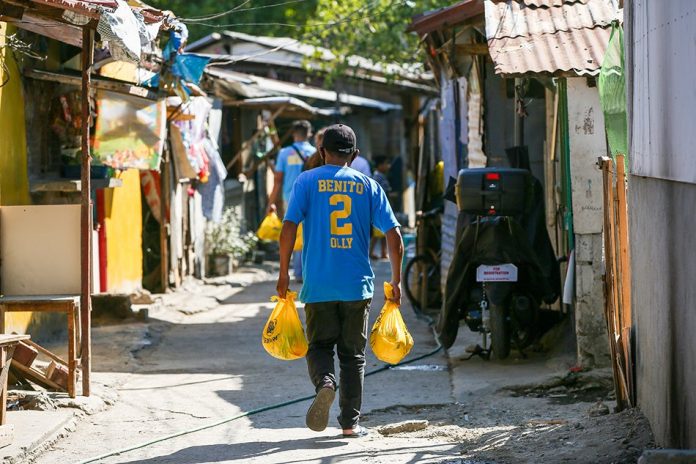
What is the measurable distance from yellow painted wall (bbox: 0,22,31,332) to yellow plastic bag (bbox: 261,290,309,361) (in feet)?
11.9

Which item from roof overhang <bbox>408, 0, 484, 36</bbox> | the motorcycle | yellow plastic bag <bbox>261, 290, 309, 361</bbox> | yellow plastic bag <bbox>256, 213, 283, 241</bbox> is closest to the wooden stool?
yellow plastic bag <bbox>261, 290, 309, 361</bbox>

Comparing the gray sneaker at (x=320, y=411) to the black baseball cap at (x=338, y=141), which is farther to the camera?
the black baseball cap at (x=338, y=141)

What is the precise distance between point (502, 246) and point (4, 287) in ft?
13.3

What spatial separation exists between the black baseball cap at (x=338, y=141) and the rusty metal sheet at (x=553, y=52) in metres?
1.93

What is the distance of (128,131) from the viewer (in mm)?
12227

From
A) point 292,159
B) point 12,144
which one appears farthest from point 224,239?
point 12,144

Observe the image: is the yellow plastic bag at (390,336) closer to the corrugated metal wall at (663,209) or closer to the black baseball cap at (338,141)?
the black baseball cap at (338,141)

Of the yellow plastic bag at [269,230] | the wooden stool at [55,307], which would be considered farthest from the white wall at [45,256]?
the yellow plastic bag at [269,230]

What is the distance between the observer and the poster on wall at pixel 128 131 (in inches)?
471

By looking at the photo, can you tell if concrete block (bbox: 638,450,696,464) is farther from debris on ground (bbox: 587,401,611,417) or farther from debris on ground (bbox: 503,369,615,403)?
debris on ground (bbox: 503,369,615,403)

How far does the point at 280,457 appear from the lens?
22.5 ft

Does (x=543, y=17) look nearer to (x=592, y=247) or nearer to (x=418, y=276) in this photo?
(x=592, y=247)

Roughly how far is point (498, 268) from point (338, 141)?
117 inches

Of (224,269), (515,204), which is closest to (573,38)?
(515,204)
